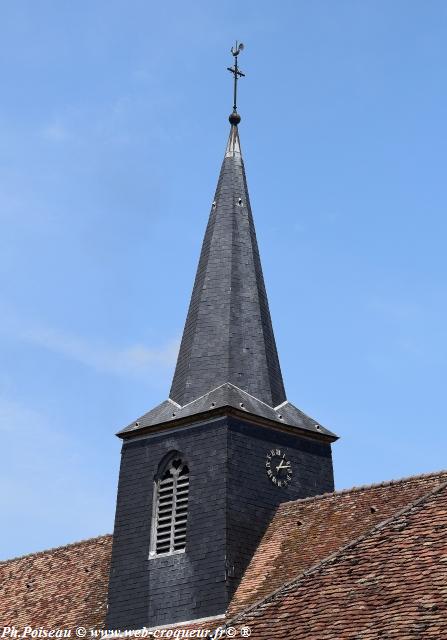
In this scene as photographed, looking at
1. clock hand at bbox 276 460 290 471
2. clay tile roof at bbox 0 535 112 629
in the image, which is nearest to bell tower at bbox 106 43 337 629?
clock hand at bbox 276 460 290 471

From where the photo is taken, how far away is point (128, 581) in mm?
26891

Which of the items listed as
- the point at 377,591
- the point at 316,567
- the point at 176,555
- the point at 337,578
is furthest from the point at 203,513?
the point at 377,591

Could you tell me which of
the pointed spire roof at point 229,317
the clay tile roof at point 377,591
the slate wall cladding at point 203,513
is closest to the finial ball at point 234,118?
the pointed spire roof at point 229,317

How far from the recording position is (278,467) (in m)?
27.3

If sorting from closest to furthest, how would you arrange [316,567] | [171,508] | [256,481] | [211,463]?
1. [316,567]
2. [211,463]
3. [256,481]
4. [171,508]

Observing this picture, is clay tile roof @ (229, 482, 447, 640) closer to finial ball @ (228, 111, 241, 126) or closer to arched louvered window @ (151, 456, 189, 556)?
arched louvered window @ (151, 456, 189, 556)

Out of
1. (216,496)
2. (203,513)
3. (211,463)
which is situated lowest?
(203,513)

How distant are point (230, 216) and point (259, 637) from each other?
16.4 m

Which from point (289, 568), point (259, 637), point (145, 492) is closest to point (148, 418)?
point (145, 492)

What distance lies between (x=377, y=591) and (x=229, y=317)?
1384 cm

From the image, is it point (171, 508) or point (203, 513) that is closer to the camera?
point (203, 513)

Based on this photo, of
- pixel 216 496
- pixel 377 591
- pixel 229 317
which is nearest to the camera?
pixel 377 591

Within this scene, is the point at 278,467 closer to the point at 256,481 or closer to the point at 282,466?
the point at 282,466

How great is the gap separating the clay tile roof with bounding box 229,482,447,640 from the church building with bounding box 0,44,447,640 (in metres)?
4.69
